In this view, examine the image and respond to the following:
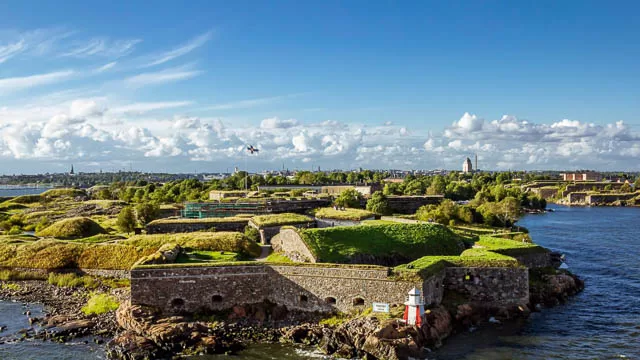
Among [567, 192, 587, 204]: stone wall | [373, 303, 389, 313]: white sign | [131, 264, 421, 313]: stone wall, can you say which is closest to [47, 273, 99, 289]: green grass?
[131, 264, 421, 313]: stone wall

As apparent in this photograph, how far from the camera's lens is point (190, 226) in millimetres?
45844

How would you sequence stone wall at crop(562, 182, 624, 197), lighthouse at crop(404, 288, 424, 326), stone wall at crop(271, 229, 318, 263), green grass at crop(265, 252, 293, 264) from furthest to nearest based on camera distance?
stone wall at crop(562, 182, 624, 197), green grass at crop(265, 252, 293, 264), stone wall at crop(271, 229, 318, 263), lighthouse at crop(404, 288, 424, 326)

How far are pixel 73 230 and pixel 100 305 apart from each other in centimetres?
2145

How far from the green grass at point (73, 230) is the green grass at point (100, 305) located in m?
19.2

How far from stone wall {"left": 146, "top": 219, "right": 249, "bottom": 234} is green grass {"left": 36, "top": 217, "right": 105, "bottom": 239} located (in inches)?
314

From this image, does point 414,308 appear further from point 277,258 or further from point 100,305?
point 100,305

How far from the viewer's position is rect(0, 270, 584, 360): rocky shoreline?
76.7 ft

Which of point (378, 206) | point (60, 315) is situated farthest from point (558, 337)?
point (378, 206)

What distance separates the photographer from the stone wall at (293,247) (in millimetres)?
31859

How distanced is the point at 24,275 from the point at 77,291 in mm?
7087

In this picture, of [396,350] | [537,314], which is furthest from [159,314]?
[537,314]

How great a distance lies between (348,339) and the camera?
78.2 feet

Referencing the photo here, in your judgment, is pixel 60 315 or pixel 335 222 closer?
pixel 60 315

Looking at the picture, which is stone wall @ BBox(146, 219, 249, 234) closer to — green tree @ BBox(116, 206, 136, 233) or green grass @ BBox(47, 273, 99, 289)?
green tree @ BBox(116, 206, 136, 233)
